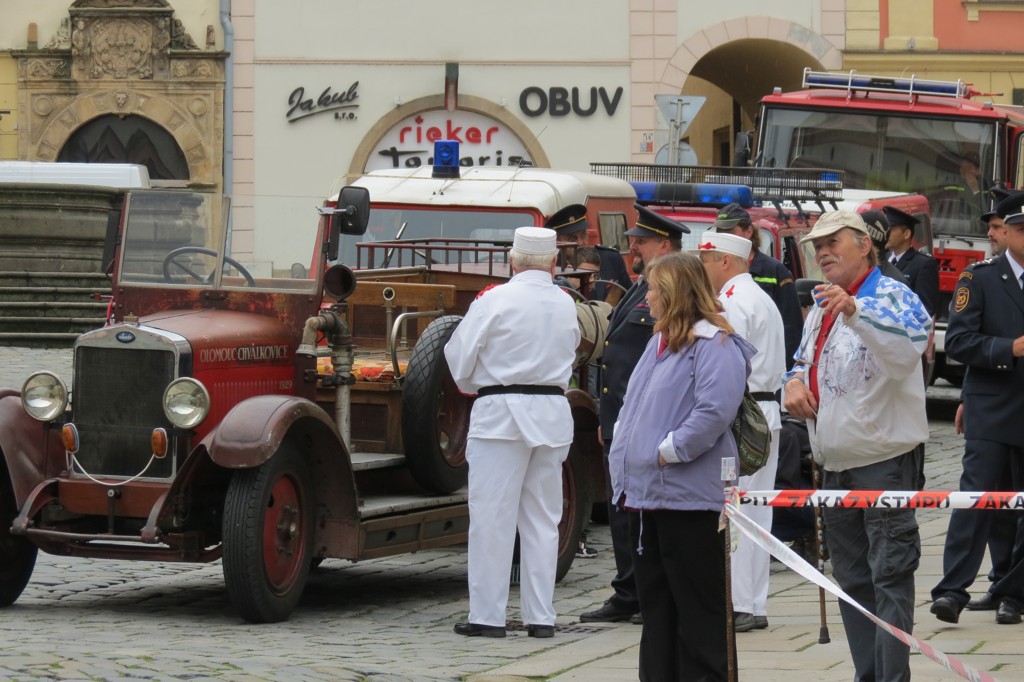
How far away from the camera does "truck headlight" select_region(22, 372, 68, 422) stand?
346 inches

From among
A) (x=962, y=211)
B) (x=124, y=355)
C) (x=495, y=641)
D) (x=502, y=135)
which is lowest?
(x=495, y=641)

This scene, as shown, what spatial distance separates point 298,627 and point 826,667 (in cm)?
250

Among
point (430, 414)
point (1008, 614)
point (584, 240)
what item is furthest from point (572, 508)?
point (584, 240)

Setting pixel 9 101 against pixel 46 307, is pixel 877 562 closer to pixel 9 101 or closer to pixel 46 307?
pixel 46 307

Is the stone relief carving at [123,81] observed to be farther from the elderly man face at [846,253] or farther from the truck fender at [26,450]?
the elderly man face at [846,253]

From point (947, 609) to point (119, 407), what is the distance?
3863mm

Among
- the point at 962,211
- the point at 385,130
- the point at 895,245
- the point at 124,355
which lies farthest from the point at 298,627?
the point at 385,130

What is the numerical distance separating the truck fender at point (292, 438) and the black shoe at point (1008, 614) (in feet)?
9.73

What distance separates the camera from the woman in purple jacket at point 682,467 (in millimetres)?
6301

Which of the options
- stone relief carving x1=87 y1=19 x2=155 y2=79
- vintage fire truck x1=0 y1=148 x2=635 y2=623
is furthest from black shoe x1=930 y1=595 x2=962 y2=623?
stone relief carving x1=87 y1=19 x2=155 y2=79

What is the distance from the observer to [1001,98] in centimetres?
3100

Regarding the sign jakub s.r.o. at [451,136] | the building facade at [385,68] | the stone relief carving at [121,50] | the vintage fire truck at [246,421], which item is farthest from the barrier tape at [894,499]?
the stone relief carving at [121,50]

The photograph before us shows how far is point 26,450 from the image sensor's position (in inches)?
345

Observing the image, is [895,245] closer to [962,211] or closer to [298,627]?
[298,627]
